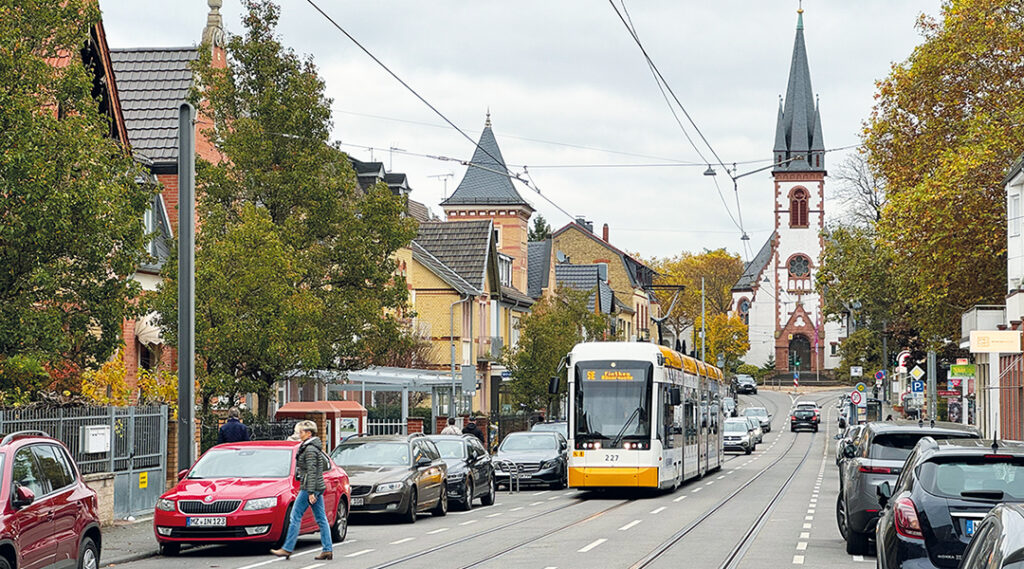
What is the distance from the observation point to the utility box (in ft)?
68.2

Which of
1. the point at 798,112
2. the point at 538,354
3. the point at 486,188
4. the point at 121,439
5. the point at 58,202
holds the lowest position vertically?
the point at 121,439

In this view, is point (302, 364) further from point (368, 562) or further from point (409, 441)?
point (368, 562)

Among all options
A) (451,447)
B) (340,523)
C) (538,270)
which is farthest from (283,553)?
(538,270)

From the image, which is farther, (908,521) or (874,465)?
(874,465)

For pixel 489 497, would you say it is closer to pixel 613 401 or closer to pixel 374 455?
pixel 613 401

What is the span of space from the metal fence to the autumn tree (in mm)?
21581

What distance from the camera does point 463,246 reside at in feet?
207

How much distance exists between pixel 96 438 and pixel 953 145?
2785cm

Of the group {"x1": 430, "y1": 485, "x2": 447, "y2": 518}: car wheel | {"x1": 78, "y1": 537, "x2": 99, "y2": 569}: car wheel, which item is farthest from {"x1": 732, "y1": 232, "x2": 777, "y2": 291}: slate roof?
{"x1": 78, "y1": 537, "x2": 99, "y2": 569}: car wheel

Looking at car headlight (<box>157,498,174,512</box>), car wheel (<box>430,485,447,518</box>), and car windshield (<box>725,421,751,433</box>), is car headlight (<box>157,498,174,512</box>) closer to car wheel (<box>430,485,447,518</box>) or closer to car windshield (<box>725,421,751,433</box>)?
car wheel (<box>430,485,447,518</box>)

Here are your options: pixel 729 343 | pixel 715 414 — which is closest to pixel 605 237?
pixel 729 343

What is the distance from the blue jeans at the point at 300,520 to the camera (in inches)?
655

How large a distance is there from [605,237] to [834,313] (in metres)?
74.5

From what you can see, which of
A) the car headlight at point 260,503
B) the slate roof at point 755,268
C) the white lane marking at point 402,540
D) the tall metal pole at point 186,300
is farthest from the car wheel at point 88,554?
the slate roof at point 755,268
